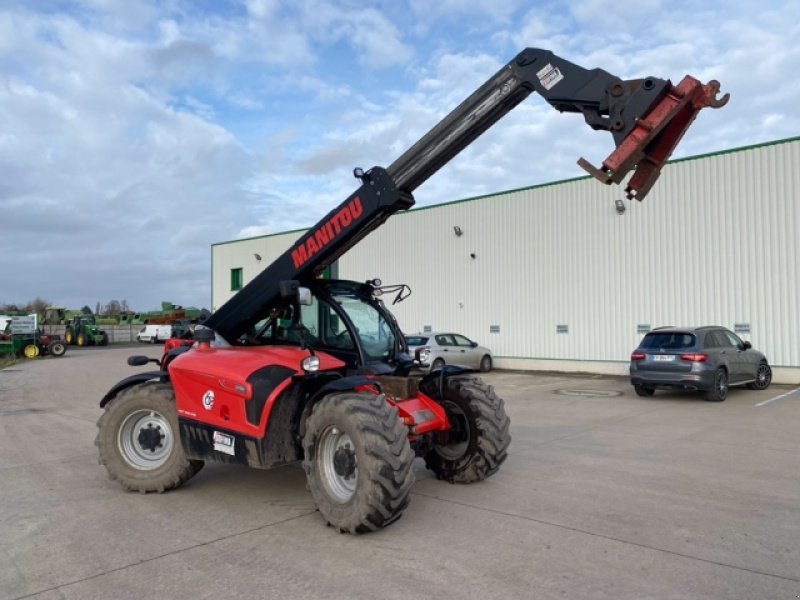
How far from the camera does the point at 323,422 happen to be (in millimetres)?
5246

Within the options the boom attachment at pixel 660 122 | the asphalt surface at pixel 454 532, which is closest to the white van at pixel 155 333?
the asphalt surface at pixel 454 532

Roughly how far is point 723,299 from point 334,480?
50.9 ft

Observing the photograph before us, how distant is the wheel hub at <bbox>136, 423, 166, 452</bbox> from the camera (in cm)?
645

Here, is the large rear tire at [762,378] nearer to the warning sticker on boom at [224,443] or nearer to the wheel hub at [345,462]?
the wheel hub at [345,462]

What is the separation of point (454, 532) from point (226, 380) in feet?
7.88

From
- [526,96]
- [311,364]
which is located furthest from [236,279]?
[526,96]

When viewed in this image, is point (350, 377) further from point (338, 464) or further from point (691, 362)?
point (691, 362)

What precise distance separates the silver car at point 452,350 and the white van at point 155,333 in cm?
3408

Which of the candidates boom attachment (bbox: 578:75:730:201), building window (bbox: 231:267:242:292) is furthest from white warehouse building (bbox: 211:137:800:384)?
boom attachment (bbox: 578:75:730:201)

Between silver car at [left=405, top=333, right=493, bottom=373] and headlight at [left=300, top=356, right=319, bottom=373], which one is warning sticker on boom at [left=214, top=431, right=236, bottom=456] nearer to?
headlight at [left=300, top=356, right=319, bottom=373]

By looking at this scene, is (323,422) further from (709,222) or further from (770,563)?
(709,222)

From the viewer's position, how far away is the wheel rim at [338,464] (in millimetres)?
5191

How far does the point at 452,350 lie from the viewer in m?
20.4

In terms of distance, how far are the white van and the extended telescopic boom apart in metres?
45.8
